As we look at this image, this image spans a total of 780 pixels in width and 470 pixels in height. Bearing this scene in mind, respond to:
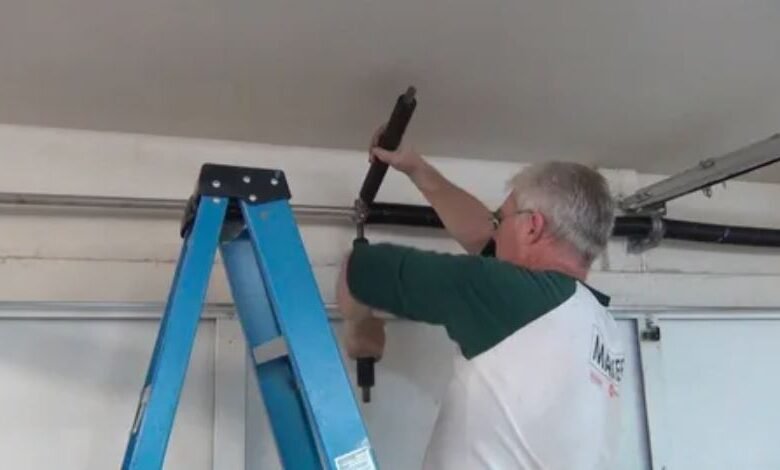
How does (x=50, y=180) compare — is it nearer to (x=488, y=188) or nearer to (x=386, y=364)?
(x=386, y=364)

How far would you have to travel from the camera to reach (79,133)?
194cm

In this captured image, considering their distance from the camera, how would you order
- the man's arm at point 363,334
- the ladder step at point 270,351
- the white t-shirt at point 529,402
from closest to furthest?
the ladder step at point 270,351 → the white t-shirt at point 529,402 → the man's arm at point 363,334

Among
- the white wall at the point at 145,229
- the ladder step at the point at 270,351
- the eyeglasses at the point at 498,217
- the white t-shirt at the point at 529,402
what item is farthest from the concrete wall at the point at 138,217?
the white t-shirt at the point at 529,402

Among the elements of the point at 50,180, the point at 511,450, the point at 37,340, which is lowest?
the point at 511,450

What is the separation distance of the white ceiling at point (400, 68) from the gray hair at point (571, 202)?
291mm

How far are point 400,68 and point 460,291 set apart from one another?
1.88ft

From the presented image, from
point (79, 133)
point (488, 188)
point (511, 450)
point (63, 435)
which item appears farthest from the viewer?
point (488, 188)

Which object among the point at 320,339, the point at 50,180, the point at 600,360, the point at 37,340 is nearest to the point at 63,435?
the point at 37,340

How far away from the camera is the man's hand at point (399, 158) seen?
5.71ft

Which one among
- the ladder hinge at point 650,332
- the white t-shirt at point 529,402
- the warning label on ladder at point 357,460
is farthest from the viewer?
the ladder hinge at point 650,332

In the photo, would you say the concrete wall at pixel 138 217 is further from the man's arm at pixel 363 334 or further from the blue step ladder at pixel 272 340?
the blue step ladder at pixel 272 340

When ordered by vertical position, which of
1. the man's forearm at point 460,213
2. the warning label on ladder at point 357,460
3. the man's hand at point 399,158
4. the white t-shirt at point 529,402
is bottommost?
the warning label on ladder at point 357,460

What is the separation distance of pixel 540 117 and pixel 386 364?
0.71 metres

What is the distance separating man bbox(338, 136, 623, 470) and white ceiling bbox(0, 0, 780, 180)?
0.34 metres
